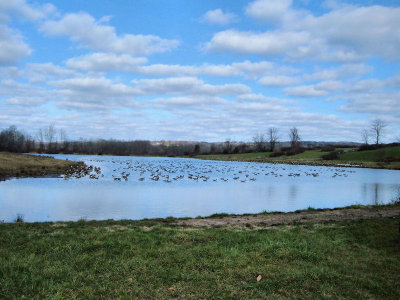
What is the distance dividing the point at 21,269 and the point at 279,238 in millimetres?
5431

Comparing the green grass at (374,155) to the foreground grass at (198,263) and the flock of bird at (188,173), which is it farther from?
the foreground grass at (198,263)

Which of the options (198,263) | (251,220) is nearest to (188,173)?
(251,220)

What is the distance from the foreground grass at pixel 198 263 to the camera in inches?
192

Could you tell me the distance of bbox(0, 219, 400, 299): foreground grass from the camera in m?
4.88

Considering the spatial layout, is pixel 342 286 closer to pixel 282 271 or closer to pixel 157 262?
pixel 282 271

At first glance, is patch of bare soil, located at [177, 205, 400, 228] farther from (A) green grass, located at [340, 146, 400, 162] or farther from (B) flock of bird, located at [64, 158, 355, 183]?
(A) green grass, located at [340, 146, 400, 162]

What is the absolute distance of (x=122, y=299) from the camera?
14.9 feet

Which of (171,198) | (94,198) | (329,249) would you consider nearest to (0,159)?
(94,198)

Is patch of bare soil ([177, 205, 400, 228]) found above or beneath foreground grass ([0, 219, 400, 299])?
beneath

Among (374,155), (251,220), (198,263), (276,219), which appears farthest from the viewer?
(374,155)

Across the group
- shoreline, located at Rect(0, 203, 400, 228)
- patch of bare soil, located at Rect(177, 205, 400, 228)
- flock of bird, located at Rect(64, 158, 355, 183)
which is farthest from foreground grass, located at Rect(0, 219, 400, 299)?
flock of bird, located at Rect(64, 158, 355, 183)

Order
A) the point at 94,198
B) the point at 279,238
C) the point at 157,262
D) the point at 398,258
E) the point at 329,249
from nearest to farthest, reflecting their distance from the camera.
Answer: the point at 157,262, the point at 398,258, the point at 329,249, the point at 279,238, the point at 94,198

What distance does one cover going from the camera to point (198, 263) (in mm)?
5973

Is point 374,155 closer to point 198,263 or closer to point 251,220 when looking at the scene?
point 251,220
